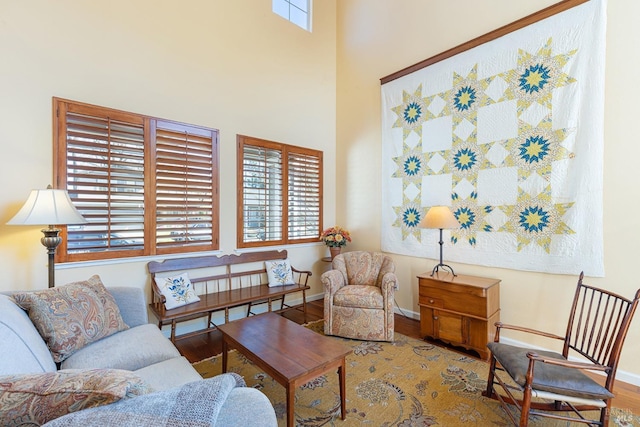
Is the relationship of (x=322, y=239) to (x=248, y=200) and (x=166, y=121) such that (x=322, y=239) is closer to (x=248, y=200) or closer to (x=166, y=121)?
(x=248, y=200)

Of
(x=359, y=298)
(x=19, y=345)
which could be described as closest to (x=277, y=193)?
(x=359, y=298)

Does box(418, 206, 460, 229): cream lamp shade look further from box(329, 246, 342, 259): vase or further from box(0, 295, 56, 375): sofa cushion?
box(0, 295, 56, 375): sofa cushion

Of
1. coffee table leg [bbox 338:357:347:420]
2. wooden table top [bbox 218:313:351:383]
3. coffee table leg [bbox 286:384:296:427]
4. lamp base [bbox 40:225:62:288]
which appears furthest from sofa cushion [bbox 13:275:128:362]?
coffee table leg [bbox 338:357:347:420]

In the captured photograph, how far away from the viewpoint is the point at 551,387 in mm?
1640

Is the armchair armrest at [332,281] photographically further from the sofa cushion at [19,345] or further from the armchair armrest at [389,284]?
the sofa cushion at [19,345]

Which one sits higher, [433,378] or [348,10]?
[348,10]

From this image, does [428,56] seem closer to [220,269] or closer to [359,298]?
[359,298]

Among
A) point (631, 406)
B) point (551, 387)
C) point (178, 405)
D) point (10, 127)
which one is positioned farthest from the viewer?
point (10, 127)

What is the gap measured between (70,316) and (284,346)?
1405 millimetres

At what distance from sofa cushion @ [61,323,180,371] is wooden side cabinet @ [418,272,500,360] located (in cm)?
242

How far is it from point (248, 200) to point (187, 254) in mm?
983

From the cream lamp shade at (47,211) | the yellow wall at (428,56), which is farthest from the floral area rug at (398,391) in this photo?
the cream lamp shade at (47,211)

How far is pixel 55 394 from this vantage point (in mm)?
764

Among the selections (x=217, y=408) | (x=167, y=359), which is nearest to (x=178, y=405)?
(x=217, y=408)
